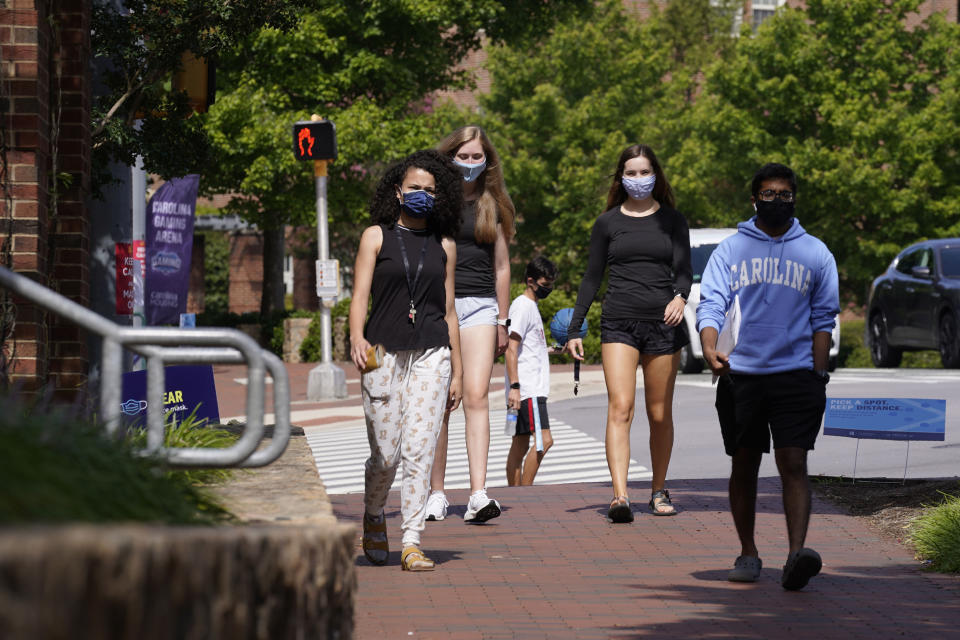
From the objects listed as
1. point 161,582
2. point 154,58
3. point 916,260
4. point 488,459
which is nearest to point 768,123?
point 916,260

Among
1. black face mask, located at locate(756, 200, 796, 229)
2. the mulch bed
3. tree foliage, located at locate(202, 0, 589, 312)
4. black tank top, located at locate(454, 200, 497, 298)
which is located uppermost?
tree foliage, located at locate(202, 0, 589, 312)

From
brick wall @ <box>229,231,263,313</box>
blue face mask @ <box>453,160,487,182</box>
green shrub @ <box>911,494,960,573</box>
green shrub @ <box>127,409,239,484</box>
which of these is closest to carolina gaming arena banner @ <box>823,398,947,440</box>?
green shrub @ <box>911,494,960,573</box>

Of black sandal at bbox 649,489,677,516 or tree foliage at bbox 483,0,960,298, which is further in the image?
tree foliage at bbox 483,0,960,298

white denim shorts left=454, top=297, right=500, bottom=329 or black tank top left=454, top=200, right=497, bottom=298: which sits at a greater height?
black tank top left=454, top=200, right=497, bottom=298

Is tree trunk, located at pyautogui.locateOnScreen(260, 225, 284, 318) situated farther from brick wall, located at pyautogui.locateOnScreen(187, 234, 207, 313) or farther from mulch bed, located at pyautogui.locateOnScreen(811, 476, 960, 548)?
mulch bed, located at pyautogui.locateOnScreen(811, 476, 960, 548)

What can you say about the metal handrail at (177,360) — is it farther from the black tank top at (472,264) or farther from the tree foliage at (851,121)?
the tree foliage at (851,121)

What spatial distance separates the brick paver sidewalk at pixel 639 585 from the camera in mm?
5746

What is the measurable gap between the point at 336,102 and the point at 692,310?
13474mm

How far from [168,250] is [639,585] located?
1190cm

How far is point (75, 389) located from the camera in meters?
7.70

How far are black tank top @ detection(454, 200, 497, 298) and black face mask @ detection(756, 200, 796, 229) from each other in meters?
2.04

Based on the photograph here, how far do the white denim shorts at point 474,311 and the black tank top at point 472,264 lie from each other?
3 cm

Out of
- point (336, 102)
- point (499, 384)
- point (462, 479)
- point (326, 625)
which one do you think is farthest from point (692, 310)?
point (326, 625)

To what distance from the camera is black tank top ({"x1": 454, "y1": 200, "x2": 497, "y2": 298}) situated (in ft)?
27.7
